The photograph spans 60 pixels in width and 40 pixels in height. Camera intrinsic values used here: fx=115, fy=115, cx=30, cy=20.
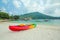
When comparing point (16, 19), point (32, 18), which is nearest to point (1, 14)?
point (16, 19)

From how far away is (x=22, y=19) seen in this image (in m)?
20.3

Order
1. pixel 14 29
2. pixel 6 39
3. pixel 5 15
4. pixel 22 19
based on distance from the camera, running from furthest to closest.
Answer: pixel 5 15
pixel 22 19
pixel 14 29
pixel 6 39

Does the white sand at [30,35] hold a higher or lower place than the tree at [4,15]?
higher

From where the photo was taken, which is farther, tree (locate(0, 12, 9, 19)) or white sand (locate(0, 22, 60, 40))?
tree (locate(0, 12, 9, 19))

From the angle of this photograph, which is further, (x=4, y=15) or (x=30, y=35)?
(x=4, y=15)

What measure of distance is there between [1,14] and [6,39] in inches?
730

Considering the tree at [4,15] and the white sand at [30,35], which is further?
the tree at [4,15]

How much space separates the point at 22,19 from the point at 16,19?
117 centimetres

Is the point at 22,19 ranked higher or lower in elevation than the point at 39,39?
lower

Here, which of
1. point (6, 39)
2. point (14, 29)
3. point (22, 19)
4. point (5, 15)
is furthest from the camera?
point (5, 15)

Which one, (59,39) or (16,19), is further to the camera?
(16,19)

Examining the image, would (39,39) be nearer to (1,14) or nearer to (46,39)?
(46,39)

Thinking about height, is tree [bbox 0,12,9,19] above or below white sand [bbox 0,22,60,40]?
below

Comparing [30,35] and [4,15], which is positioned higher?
[30,35]
